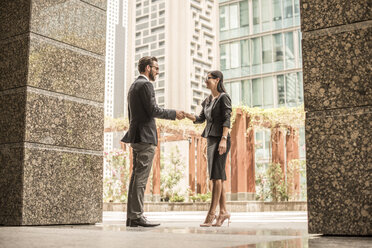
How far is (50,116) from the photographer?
4961mm

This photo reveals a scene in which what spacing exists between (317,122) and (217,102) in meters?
2.13

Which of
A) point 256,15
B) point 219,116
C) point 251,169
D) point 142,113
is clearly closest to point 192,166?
point 251,169

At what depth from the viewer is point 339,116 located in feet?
11.3

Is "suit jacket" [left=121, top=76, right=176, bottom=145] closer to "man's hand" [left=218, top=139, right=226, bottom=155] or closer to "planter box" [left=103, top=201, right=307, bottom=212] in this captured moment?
"man's hand" [left=218, top=139, right=226, bottom=155]

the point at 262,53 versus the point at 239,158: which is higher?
the point at 262,53

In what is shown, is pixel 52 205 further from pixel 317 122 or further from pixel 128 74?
pixel 128 74

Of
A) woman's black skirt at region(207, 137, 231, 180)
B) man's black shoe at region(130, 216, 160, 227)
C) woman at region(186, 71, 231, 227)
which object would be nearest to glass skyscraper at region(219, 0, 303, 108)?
woman at region(186, 71, 231, 227)

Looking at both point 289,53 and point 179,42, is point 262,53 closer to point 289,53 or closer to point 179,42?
point 289,53

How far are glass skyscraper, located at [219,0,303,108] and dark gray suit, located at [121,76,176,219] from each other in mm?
26300

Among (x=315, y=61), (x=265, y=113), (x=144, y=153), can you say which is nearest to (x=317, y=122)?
(x=315, y=61)

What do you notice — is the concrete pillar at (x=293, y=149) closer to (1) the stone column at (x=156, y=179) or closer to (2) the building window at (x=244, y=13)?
(1) the stone column at (x=156, y=179)

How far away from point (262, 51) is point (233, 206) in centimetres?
1970

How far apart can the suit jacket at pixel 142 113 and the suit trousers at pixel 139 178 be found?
0.09 m

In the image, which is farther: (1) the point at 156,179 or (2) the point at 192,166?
(2) the point at 192,166
